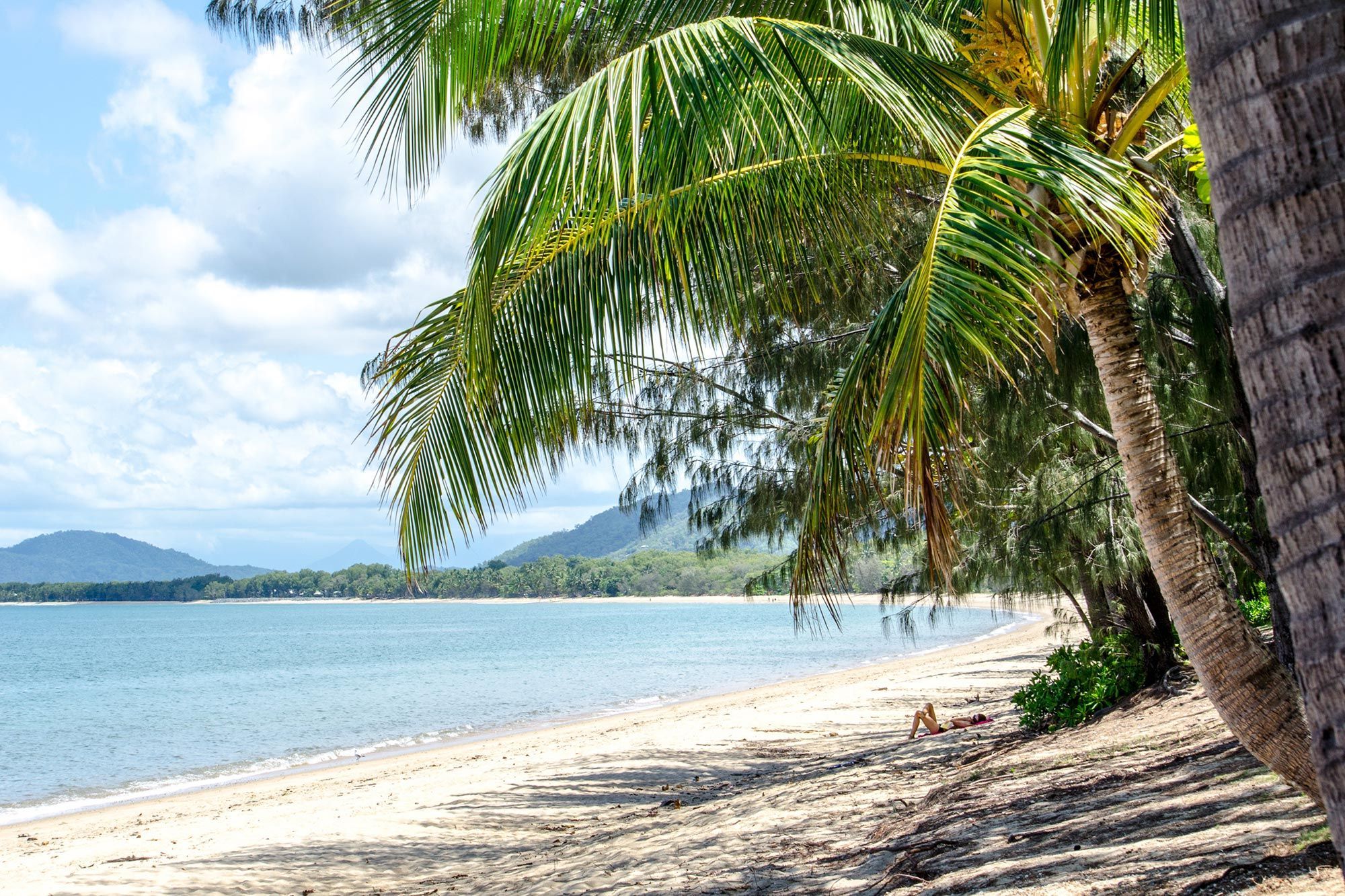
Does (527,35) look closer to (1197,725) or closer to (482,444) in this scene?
(482,444)

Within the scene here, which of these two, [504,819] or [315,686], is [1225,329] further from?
[315,686]

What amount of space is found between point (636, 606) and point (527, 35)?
13005 centimetres

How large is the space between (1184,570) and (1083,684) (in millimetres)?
6181

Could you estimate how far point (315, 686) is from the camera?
32438 mm

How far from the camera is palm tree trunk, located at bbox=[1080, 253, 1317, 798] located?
3.36m

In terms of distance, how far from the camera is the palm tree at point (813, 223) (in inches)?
127

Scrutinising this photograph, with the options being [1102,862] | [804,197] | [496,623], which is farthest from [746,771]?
[496,623]

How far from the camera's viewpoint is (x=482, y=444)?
4332 millimetres

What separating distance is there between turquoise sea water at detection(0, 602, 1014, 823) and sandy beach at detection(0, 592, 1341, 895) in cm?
244

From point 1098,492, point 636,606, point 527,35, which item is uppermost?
point 527,35

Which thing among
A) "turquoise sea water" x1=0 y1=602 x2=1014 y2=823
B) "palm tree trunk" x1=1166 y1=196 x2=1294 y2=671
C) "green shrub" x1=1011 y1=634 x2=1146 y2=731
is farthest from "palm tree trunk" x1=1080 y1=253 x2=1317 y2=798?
"turquoise sea water" x1=0 y1=602 x2=1014 y2=823

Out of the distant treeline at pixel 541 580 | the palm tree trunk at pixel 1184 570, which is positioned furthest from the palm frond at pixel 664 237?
the distant treeline at pixel 541 580

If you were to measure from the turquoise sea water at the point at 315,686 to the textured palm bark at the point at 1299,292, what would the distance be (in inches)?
369

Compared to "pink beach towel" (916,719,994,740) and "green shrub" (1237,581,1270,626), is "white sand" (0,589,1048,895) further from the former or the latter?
"green shrub" (1237,581,1270,626)
